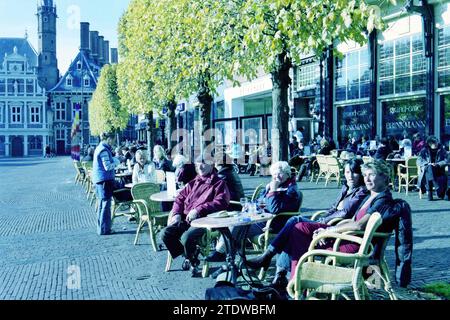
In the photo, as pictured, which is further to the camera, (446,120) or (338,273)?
(446,120)

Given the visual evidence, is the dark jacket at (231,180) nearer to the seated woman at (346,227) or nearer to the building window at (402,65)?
the seated woman at (346,227)

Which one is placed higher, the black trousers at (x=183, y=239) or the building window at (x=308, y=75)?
the building window at (x=308, y=75)

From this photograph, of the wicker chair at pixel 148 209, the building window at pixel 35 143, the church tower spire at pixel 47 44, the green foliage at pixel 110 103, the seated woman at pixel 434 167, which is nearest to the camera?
the wicker chair at pixel 148 209

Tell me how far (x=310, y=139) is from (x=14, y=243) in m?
18.7

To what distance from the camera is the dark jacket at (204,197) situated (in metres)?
7.01

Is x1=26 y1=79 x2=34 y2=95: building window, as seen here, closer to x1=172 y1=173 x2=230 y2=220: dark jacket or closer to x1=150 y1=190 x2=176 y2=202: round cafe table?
x1=150 y1=190 x2=176 y2=202: round cafe table

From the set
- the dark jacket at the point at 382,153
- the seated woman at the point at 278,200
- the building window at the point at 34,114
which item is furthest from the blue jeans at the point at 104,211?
the building window at the point at 34,114

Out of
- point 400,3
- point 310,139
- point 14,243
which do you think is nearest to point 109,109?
point 310,139

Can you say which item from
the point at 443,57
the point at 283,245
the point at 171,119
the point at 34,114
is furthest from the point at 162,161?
the point at 34,114

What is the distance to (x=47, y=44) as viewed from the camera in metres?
91.8

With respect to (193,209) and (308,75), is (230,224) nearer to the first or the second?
(193,209)

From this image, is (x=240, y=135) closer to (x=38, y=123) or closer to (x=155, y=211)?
(x=155, y=211)

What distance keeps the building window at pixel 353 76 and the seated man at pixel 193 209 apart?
1585 centimetres

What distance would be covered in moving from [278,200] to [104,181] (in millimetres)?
4643
